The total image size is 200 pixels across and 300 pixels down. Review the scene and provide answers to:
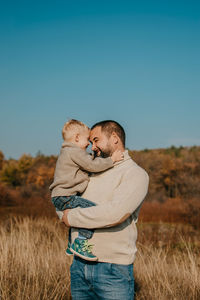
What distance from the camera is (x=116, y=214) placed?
1899mm

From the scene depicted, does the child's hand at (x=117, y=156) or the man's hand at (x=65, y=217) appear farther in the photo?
the child's hand at (x=117, y=156)

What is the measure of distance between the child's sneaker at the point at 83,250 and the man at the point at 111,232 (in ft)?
0.14

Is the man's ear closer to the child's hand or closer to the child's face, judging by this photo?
the child's hand

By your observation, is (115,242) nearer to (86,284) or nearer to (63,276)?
(86,284)

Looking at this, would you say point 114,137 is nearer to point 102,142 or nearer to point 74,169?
point 102,142

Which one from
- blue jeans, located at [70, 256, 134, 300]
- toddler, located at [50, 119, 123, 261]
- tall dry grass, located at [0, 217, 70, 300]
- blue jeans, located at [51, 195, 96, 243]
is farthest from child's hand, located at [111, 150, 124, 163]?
tall dry grass, located at [0, 217, 70, 300]

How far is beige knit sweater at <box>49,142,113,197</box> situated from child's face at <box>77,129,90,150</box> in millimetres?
130

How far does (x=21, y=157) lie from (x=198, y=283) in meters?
33.0

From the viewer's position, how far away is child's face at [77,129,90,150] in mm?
2625

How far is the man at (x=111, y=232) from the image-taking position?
6.33 feet

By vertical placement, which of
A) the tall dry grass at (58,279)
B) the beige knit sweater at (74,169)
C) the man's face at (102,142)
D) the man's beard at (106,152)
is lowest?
the tall dry grass at (58,279)

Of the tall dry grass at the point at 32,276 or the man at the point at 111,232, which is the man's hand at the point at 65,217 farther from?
the tall dry grass at the point at 32,276

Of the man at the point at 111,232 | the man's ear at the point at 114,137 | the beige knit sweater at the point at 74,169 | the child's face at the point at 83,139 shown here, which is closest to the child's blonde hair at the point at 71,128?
the child's face at the point at 83,139

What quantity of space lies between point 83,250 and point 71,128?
108 centimetres
